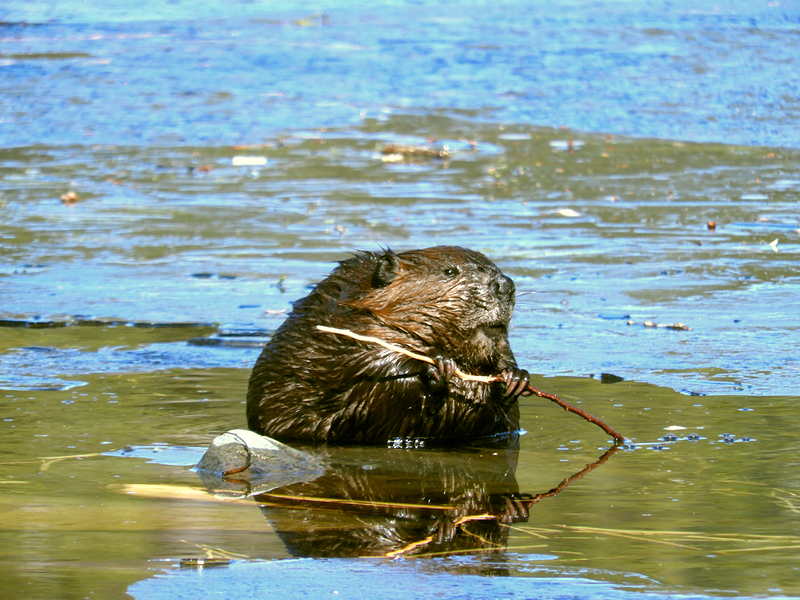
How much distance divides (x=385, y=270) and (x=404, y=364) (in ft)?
1.40

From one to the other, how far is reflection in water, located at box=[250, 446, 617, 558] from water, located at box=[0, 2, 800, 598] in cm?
2

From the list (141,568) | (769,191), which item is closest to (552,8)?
(769,191)

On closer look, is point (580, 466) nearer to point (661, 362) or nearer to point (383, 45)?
point (661, 362)

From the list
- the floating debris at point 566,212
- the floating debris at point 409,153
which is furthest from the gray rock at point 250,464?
the floating debris at point 409,153

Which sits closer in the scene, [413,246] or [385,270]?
[385,270]

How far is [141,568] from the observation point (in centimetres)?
324

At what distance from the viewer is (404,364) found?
4.69m

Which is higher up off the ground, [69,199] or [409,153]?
[409,153]

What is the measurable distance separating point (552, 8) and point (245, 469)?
16.5 m

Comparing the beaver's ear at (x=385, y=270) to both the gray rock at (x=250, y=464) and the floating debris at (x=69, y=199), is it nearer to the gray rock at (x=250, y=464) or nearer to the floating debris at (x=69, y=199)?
the gray rock at (x=250, y=464)

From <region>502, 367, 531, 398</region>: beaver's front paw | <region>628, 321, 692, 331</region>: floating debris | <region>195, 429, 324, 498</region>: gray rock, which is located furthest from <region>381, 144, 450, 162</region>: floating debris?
<region>195, 429, 324, 498</region>: gray rock

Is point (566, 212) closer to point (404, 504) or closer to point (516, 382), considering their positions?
point (516, 382)

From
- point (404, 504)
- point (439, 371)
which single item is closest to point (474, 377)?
point (439, 371)

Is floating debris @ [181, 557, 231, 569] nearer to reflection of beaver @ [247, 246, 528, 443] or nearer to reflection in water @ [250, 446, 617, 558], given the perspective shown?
reflection in water @ [250, 446, 617, 558]
